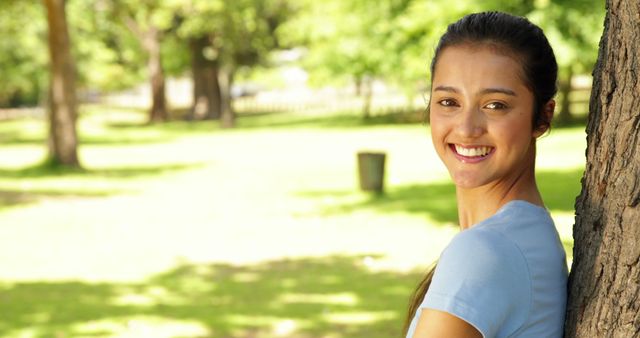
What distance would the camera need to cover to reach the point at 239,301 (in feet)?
34.1

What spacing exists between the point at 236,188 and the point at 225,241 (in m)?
6.66

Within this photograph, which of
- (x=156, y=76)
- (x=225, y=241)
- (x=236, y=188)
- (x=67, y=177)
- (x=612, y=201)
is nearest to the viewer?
(x=612, y=201)

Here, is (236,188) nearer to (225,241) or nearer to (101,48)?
(225,241)

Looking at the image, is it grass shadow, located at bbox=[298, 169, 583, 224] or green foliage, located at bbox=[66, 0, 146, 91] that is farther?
green foliage, located at bbox=[66, 0, 146, 91]

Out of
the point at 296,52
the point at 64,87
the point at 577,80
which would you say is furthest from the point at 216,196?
the point at 577,80

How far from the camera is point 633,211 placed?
251 centimetres

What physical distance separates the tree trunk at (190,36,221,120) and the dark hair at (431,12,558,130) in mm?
50082

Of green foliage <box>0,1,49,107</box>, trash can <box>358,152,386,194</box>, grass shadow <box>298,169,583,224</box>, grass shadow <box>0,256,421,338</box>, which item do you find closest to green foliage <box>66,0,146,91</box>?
green foliage <box>0,1,49,107</box>

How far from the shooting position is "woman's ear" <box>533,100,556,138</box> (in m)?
2.74

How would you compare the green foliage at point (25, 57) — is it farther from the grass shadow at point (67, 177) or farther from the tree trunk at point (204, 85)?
the grass shadow at point (67, 177)

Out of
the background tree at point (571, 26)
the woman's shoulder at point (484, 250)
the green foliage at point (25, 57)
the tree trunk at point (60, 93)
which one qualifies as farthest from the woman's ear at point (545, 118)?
the green foliage at point (25, 57)

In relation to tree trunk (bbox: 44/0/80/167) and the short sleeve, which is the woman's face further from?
tree trunk (bbox: 44/0/80/167)

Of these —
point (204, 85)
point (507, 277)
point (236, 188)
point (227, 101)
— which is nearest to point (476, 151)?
point (507, 277)

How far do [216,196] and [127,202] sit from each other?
168cm
